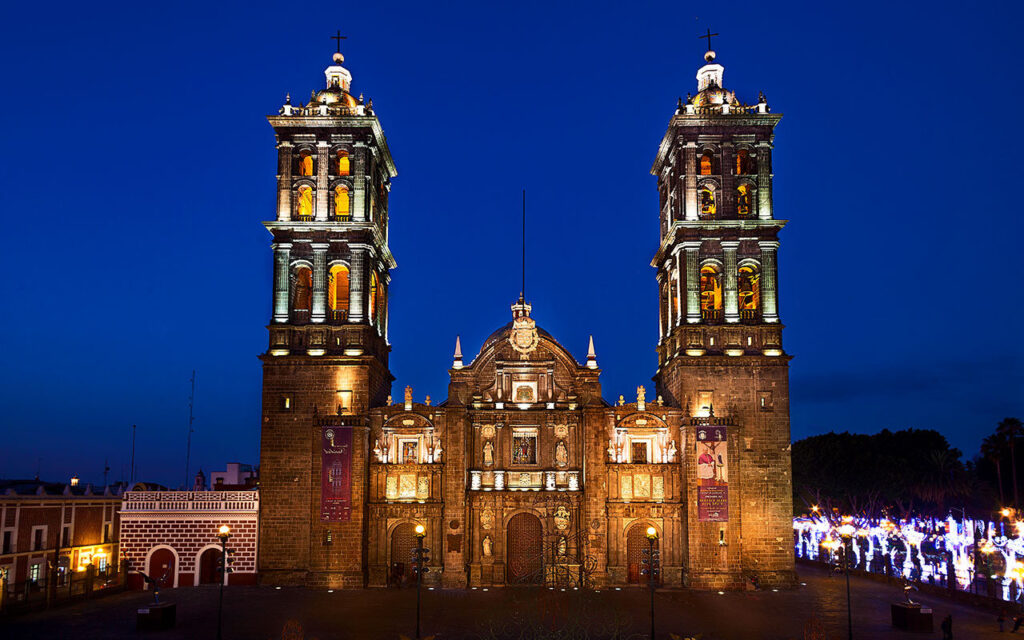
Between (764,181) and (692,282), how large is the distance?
26.3ft

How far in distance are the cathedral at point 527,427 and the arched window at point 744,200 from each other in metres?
0.24

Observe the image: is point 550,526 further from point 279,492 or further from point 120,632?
point 120,632

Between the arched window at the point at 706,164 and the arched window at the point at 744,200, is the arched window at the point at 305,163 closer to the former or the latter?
the arched window at the point at 706,164

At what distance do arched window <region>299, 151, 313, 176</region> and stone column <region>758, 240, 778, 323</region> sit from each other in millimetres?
28933

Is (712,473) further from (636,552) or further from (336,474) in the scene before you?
(336,474)

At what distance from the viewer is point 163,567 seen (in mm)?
51062

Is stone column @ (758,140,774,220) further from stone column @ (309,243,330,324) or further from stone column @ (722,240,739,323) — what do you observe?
stone column @ (309,243,330,324)

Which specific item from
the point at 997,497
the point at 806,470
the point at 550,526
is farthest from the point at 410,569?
the point at 997,497

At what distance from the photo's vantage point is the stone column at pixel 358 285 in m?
54.2

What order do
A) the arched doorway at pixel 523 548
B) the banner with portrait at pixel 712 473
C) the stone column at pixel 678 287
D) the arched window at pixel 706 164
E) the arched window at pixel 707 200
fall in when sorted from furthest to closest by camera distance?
1. the arched window at pixel 706 164
2. the arched window at pixel 707 200
3. the stone column at pixel 678 287
4. the arched doorway at pixel 523 548
5. the banner with portrait at pixel 712 473

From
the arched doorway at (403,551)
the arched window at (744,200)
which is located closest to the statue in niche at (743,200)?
the arched window at (744,200)

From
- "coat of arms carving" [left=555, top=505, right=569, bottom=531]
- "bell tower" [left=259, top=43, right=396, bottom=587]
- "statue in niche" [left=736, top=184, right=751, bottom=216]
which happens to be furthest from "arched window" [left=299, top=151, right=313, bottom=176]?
"statue in niche" [left=736, top=184, right=751, bottom=216]

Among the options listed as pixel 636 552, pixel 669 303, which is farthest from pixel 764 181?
pixel 636 552

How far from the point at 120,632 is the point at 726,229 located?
39.4 meters
